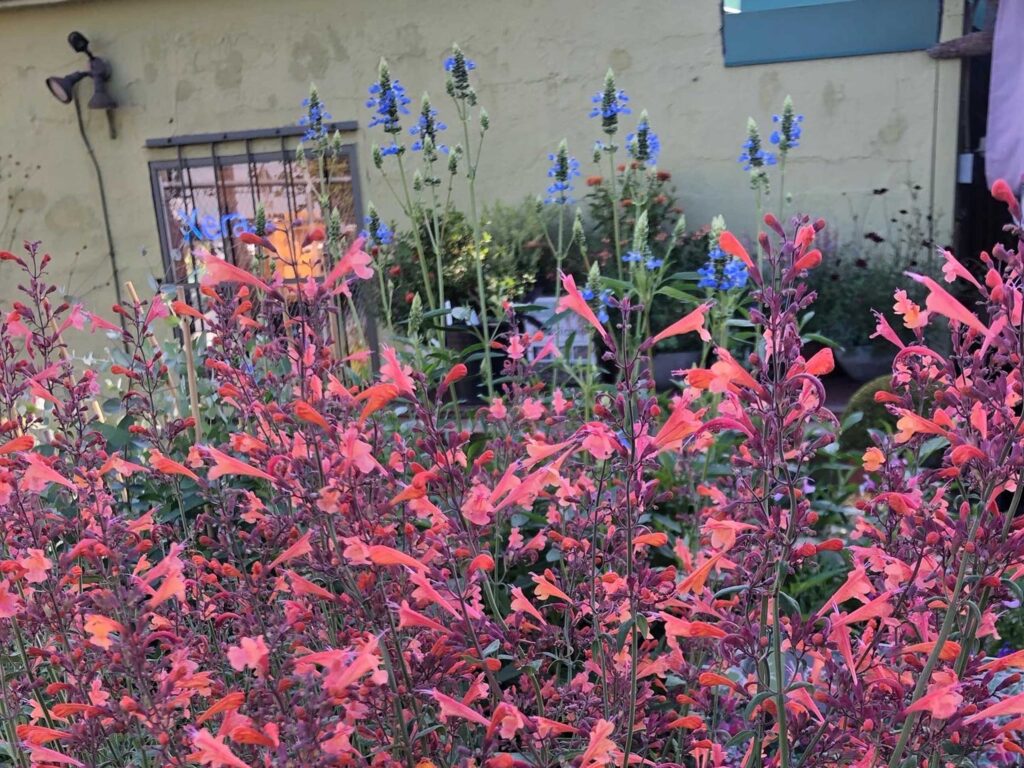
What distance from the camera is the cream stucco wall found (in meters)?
6.04

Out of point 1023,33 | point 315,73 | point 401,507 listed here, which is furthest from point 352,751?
point 315,73

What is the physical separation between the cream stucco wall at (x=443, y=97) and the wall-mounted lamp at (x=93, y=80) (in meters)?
0.11

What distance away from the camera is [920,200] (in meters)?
6.05

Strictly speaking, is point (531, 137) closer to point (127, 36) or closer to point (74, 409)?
point (127, 36)

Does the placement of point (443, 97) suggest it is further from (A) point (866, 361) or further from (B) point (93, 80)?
(A) point (866, 361)

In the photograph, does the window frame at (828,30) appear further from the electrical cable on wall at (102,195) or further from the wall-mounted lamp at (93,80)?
the electrical cable on wall at (102,195)

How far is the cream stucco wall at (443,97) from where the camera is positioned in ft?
19.8

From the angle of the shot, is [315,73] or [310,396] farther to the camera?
[315,73]

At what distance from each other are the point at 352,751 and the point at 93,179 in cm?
821

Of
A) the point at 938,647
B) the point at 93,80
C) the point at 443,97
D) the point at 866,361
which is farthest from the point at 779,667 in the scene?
the point at 93,80

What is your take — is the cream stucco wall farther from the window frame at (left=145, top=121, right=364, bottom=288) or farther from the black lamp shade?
the black lamp shade

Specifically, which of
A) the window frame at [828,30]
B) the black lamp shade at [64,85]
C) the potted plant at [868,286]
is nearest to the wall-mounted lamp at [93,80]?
the black lamp shade at [64,85]

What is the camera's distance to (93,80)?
7.70 m

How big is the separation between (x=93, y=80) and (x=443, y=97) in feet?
10.5
